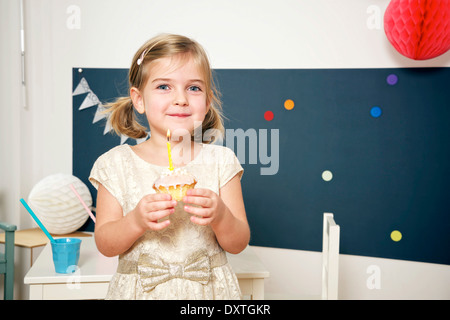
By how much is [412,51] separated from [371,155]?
50cm

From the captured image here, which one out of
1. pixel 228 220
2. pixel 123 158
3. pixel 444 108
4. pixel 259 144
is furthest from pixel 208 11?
pixel 228 220

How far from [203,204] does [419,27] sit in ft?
4.35

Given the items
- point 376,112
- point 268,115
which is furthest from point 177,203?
point 376,112

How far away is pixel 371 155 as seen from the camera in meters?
2.02

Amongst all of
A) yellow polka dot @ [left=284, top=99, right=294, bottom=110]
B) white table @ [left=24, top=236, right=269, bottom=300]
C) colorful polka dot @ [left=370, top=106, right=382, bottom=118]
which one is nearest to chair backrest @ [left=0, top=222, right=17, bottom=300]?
white table @ [left=24, top=236, right=269, bottom=300]

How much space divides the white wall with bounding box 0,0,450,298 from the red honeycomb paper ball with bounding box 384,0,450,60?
16cm

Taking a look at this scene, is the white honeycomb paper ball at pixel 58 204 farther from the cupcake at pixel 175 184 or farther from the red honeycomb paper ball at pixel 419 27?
the red honeycomb paper ball at pixel 419 27

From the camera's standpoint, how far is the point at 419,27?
1695mm

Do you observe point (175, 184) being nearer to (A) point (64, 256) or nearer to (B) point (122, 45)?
(A) point (64, 256)

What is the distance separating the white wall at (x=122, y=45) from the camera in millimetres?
2023

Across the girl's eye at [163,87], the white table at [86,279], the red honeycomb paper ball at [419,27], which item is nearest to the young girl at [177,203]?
the girl's eye at [163,87]

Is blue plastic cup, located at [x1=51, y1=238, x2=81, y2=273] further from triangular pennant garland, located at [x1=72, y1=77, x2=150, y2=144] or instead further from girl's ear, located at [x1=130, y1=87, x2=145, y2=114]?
triangular pennant garland, located at [x1=72, y1=77, x2=150, y2=144]
